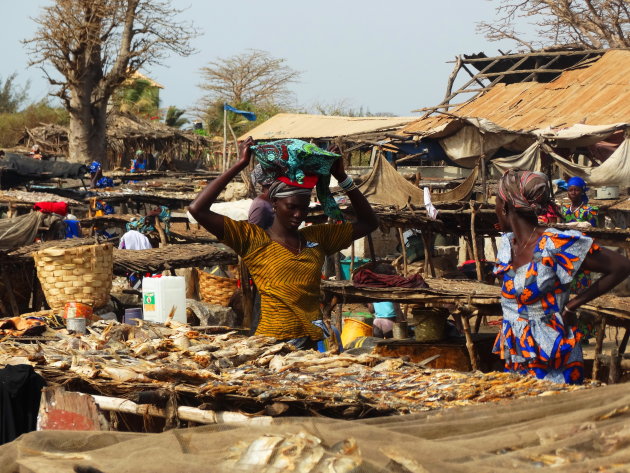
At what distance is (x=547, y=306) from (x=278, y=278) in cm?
119

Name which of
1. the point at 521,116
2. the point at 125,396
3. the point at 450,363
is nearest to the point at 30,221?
the point at 450,363

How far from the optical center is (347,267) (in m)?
14.7

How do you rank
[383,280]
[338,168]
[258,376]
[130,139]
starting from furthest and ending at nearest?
[130,139] < [383,280] < [338,168] < [258,376]

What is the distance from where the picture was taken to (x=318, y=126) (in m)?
27.0

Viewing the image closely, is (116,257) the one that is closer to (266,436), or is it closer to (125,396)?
(125,396)

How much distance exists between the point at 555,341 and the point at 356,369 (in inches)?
37.5

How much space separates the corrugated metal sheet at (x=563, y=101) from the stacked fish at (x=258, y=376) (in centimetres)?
1295

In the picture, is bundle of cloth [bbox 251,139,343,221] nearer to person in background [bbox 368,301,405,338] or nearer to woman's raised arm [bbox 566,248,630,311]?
woman's raised arm [bbox 566,248,630,311]

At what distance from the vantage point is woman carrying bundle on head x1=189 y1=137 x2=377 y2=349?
409 centimetres

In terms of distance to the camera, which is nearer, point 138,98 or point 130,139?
point 130,139

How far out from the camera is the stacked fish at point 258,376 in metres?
3.12

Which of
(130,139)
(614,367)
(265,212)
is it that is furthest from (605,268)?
(130,139)

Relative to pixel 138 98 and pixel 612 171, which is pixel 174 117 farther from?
pixel 612 171

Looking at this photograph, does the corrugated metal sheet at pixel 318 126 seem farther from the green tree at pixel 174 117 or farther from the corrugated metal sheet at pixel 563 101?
the green tree at pixel 174 117
